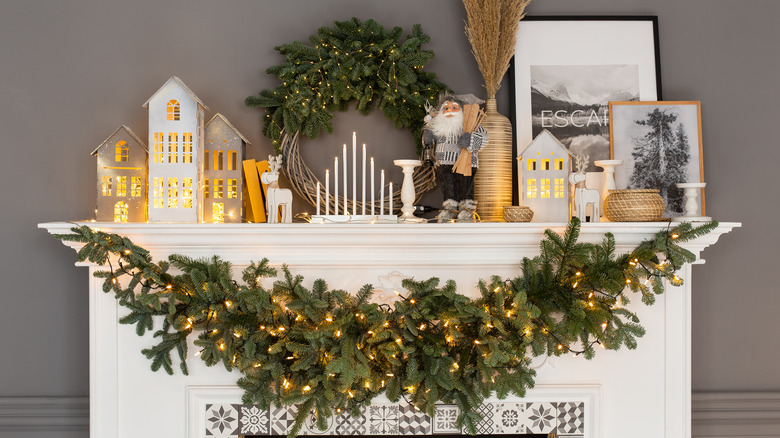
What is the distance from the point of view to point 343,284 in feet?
4.90

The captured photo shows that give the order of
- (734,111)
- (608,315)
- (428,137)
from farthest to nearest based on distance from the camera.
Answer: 1. (734,111)
2. (428,137)
3. (608,315)

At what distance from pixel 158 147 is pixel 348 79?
56 cm

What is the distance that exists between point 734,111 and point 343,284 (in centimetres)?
136

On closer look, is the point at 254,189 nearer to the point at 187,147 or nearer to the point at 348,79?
the point at 187,147

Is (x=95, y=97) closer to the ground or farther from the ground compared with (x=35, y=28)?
closer to the ground

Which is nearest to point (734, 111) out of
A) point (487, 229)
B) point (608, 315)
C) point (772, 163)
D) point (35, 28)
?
point (772, 163)

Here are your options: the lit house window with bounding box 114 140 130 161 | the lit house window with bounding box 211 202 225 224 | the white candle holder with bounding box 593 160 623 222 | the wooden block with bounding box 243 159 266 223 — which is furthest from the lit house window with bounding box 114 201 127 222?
the white candle holder with bounding box 593 160 623 222

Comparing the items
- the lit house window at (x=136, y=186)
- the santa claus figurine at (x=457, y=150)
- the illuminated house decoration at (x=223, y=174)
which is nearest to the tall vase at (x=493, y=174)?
the santa claus figurine at (x=457, y=150)

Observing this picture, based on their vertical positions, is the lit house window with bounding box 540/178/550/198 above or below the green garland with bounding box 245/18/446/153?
below

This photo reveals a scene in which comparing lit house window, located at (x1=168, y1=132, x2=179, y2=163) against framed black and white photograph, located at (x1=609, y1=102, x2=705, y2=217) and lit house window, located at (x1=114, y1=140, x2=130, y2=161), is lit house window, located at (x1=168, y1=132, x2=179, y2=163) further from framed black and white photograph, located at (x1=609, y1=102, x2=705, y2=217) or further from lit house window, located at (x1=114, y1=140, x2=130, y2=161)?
framed black and white photograph, located at (x1=609, y1=102, x2=705, y2=217)

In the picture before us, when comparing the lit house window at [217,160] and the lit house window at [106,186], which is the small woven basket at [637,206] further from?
the lit house window at [106,186]

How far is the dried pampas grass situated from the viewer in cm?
157

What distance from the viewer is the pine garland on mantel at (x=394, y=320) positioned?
1.37 metres

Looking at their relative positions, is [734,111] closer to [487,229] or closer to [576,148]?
[576,148]
